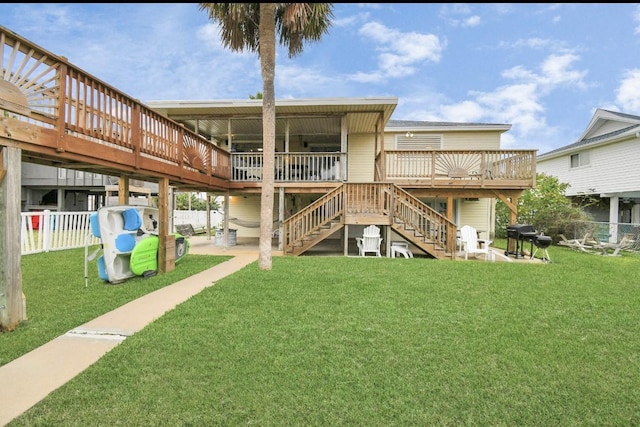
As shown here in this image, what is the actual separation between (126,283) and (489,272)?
297 inches

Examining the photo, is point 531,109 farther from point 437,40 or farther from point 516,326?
point 516,326

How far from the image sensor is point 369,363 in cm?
280

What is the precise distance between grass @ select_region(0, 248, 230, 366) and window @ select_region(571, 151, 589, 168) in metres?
19.9

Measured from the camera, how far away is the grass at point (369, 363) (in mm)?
2137

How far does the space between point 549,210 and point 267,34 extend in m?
14.4

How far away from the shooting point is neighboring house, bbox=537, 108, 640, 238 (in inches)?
553

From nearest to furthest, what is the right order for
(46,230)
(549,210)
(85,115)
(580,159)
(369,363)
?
(369,363)
(85,115)
(46,230)
(549,210)
(580,159)

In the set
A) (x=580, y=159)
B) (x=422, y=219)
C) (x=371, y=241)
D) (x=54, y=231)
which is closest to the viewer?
(x=422, y=219)

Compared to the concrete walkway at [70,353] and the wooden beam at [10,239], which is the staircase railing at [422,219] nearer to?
the concrete walkway at [70,353]

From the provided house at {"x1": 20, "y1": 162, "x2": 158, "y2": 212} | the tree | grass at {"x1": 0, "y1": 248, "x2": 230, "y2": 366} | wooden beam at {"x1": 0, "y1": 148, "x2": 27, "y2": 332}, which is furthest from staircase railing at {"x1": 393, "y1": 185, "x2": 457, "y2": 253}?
house at {"x1": 20, "y1": 162, "x2": 158, "y2": 212}

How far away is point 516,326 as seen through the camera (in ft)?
12.2

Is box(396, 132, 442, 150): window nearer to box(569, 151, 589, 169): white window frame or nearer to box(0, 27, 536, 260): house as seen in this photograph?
box(0, 27, 536, 260): house

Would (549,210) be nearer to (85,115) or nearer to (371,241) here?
(371,241)

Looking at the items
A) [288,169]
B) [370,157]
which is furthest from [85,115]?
[370,157]
